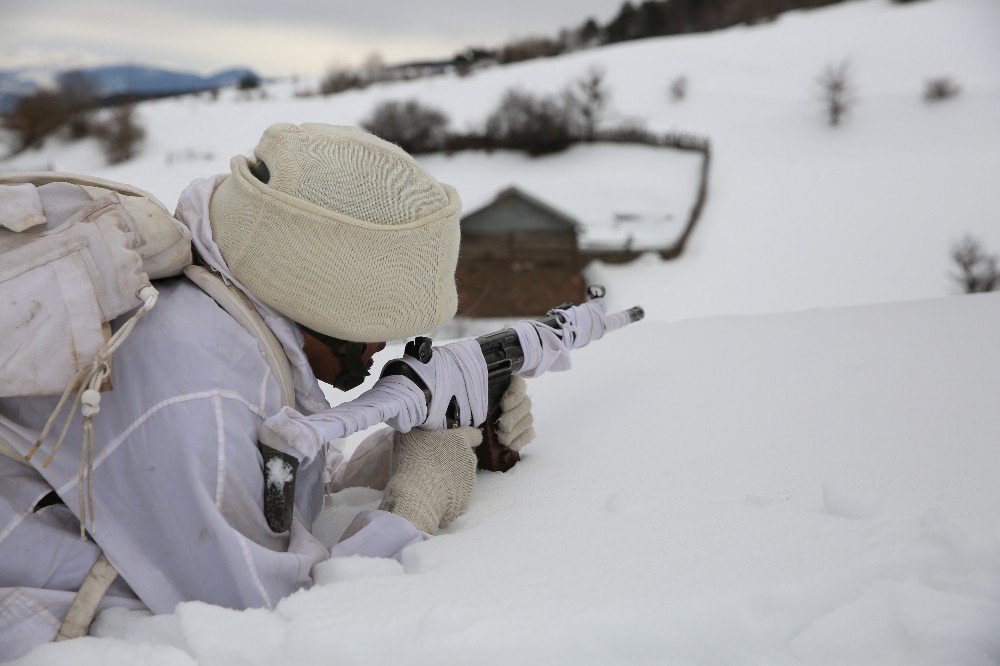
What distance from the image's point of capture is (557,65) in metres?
24.0

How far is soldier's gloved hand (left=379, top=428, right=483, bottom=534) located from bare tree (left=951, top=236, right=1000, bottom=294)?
11.0 m

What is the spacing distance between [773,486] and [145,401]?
1.14 m

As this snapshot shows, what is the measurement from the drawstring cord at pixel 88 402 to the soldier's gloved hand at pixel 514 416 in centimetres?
91

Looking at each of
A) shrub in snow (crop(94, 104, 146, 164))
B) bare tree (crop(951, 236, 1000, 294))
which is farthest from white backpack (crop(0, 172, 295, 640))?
shrub in snow (crop(94, 104, 146, 164))

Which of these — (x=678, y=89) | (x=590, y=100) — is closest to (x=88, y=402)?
(x=590, y=100)

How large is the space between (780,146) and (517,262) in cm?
947

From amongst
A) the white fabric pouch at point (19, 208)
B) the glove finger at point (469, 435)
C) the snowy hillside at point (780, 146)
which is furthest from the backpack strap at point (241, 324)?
the snowy hillside at point (780, 146)

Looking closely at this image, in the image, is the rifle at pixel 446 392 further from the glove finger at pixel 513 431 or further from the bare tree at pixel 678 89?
the bare tree at pixel 678 89

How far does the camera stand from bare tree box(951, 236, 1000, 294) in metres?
11.1

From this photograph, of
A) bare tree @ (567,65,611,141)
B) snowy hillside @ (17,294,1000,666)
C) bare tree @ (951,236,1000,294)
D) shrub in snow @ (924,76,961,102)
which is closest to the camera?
snowy hillside @ (17,294,1000,666)

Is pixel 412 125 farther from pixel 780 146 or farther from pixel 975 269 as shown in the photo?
pixel 975 269

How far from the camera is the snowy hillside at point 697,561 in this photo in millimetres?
1073

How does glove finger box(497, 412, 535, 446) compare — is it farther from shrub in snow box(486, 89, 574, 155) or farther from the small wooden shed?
shrub in snow box(486, 89, 574, 155)

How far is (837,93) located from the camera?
18.7 m
